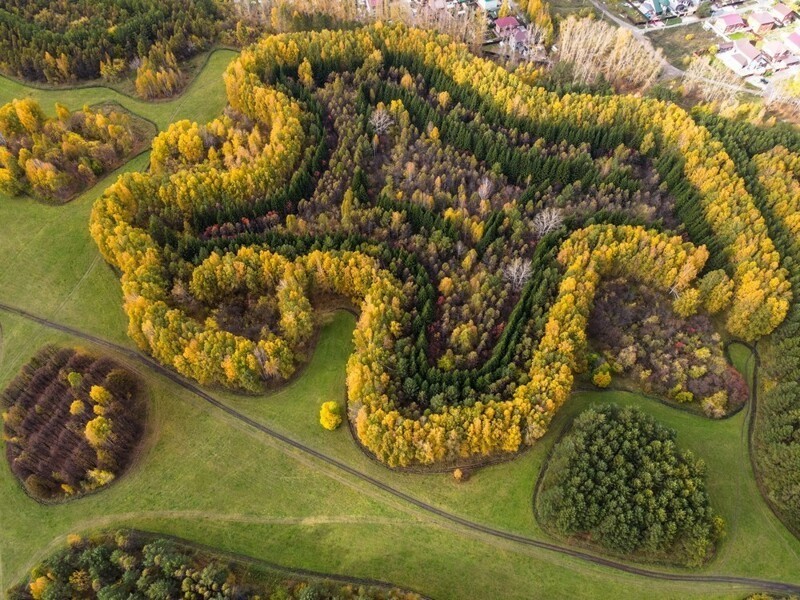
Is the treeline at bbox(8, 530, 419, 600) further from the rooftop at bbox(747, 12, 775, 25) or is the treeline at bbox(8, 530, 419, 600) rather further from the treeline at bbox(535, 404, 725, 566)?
the rooftop at bbox(747, 12, 775, 25)

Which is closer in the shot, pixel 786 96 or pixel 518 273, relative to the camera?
pixel 518 273

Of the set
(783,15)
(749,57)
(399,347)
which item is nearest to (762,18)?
(783,15)

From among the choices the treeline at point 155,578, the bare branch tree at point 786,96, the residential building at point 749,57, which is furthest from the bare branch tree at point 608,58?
the treeline at point 155,578

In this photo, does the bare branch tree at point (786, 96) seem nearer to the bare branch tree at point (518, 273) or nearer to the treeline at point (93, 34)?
the bare branch tree at point (518, 273)

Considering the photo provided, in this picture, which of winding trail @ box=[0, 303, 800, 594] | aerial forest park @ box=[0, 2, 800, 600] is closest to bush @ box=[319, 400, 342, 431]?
aerial forest park @ box=[0, 2, 800, 600]

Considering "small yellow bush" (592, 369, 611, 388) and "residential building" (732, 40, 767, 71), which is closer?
"small yellow bush" (592, 369, 611, 388)

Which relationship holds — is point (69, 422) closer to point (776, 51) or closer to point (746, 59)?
point (746, 59)
